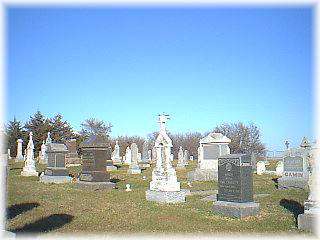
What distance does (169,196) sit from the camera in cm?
1263

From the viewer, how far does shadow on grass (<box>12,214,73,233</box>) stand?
25.3ft

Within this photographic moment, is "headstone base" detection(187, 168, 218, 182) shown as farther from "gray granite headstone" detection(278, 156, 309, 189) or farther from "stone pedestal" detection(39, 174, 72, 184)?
"stone pedestal" detection(39, 174, 72, 184)

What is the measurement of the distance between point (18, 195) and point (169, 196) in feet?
17.7

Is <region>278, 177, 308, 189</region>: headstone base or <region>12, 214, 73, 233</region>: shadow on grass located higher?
<region>12, 214, 73, 233</region>: shadow on grass

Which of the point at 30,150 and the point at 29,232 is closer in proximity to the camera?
the point at 29,232

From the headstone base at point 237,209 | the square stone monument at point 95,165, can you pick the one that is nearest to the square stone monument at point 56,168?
the square stone monument at point 95,165

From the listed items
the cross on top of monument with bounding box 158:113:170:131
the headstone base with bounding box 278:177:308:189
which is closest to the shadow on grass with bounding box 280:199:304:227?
the headstone base with bounding box 278:177:308:189

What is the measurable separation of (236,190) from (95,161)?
8.39 meters

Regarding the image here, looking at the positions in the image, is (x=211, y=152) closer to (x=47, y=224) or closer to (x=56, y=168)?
(x=56, y=168)

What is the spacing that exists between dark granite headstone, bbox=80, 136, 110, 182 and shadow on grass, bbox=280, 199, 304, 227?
26.6 feet

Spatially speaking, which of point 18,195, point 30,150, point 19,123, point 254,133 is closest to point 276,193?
point 18,195

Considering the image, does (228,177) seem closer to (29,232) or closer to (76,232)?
(76,232)

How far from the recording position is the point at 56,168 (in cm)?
1986

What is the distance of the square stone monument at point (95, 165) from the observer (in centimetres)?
1651
